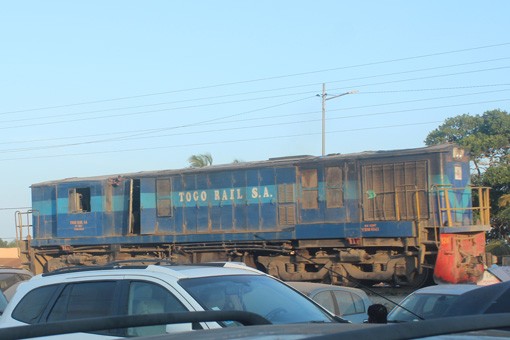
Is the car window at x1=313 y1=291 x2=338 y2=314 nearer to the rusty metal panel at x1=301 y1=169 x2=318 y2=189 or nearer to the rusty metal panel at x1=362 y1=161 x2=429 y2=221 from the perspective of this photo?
the rusty metal panel at x1=362 y1=161 x2=429 y2=221

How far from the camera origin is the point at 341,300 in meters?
8.52

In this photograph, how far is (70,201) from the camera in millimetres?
19922

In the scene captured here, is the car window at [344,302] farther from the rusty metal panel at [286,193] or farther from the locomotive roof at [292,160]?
the rusty metal panel at [286,193]

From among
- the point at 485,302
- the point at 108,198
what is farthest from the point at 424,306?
the point at 108,198

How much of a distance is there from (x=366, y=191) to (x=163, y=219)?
6.77 metres

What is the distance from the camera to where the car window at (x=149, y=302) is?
14.4 feet

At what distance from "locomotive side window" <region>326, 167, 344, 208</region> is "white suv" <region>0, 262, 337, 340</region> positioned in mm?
11301

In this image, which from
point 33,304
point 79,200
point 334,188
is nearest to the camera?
point 33,304

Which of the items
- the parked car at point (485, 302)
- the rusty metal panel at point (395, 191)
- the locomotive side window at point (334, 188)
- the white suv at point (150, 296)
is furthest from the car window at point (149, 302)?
the locomotive side window at point (334, 188)

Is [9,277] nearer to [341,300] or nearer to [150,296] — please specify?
[341,300]

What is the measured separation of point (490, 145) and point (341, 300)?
29184 millimetres

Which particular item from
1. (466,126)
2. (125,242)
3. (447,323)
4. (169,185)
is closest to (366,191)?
(169,185)

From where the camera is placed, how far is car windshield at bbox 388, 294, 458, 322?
675cm

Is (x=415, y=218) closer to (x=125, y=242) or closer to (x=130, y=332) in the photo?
(x=125, y=242)
